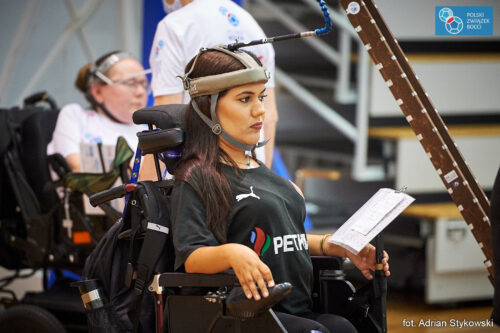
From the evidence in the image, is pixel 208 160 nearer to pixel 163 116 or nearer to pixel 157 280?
pixel 163 116

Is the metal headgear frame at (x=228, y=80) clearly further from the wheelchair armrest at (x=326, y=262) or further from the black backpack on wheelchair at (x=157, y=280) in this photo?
the wheelchair armrest at (x=326, y=262)

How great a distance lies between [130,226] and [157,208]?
0.41 feet

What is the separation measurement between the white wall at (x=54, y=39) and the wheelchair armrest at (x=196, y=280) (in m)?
2.93

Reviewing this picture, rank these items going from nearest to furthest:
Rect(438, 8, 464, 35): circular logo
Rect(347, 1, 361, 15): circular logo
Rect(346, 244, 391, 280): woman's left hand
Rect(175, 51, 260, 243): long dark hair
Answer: Rect(175, 51, 260, 243): long dark hair < Rect(346, 244, 391, 280): woman's left hand < Rect(347, 1, 361, 15): circular logo < Rect(438, 8, 464, 35): circular logo

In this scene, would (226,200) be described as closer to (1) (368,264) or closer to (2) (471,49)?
(1) (368,264)

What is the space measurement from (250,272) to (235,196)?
0.30m

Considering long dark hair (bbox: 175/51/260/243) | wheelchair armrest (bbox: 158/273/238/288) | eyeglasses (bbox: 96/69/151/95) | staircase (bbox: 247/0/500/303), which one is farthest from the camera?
staircase (bbox: 247/0/500/303)

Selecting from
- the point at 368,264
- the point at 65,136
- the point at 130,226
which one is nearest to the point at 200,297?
the point at 130,226

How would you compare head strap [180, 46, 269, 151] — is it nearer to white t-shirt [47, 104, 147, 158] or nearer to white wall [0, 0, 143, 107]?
white t-shirt [47, 104, 147, 158]

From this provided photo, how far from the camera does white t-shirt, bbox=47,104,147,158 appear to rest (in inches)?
130

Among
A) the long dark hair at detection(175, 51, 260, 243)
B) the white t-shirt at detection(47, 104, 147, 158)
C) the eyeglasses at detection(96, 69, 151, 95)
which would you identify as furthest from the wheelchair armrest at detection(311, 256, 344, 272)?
the eyeglasses at detection(96, 69, 151, 95)

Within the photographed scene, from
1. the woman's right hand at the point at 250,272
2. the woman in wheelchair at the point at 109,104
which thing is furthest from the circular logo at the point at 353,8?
the woman in wheelchair at the point at 109,104

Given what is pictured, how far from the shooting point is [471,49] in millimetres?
3781

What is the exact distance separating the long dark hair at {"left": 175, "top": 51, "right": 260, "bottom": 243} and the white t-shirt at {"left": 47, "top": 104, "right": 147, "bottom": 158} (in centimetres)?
128
